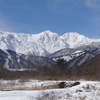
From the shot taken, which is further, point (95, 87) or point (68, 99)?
point (95, 87)

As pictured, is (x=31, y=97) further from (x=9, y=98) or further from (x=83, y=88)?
(x=83, y=88)

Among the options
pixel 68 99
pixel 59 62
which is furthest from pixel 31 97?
pixel 59 62

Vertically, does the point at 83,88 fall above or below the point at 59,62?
below

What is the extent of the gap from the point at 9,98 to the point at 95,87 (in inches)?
438

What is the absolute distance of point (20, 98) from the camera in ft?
38.1

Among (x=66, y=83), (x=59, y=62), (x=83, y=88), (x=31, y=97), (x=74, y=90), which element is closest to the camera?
(x=31, y=97)

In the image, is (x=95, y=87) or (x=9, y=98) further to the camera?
(x=95, y=87)

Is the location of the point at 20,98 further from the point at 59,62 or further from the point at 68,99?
the point at 59,62

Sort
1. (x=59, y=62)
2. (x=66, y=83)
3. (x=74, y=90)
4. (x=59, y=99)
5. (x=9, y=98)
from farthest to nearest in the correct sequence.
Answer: (x=59, y=62) < (x=66, y=83) < (x=74, y=90) < (x=59, y=99) < (x=9, y=98)

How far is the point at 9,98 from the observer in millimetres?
11469

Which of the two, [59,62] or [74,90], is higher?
[59,62]

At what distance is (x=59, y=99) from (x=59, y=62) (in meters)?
47.8

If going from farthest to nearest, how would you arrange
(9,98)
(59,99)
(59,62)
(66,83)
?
(59,62) → (66,83) → (59,99) → (9,98)

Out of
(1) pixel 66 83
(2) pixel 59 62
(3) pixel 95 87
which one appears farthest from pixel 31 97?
(2) pixel 59 62
